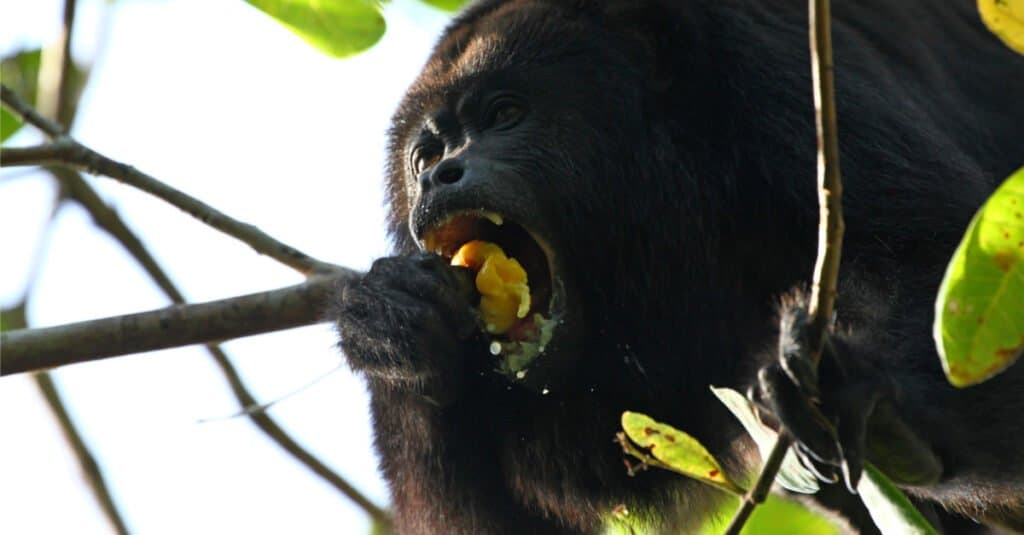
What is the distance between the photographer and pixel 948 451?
8.93 feet

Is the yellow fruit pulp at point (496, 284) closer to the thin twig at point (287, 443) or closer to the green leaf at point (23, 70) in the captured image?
the thin twig at point (287, 443)

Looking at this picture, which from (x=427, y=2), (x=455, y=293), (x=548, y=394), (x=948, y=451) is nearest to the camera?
(x=948, y=451)

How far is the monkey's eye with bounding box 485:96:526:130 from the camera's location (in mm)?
3922

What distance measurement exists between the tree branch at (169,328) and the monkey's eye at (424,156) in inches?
14.1

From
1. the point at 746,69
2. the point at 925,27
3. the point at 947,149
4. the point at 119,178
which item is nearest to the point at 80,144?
the point at 119,178

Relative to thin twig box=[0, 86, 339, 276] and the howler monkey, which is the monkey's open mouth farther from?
thin twig box=[0, 86, 339, 276]

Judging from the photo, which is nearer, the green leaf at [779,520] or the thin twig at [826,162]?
the thin twig at [826,162]

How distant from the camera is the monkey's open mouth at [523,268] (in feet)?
11.9

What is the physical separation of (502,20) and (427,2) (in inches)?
15.1

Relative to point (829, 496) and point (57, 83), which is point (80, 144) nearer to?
point (57, 83)

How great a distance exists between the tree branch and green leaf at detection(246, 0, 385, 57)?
0.63 m

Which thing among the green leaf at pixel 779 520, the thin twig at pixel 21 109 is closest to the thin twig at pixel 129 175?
the thin twig at pixel 21 109

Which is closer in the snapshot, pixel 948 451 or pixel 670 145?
pixel 948 451

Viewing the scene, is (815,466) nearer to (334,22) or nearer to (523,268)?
(523,268)
